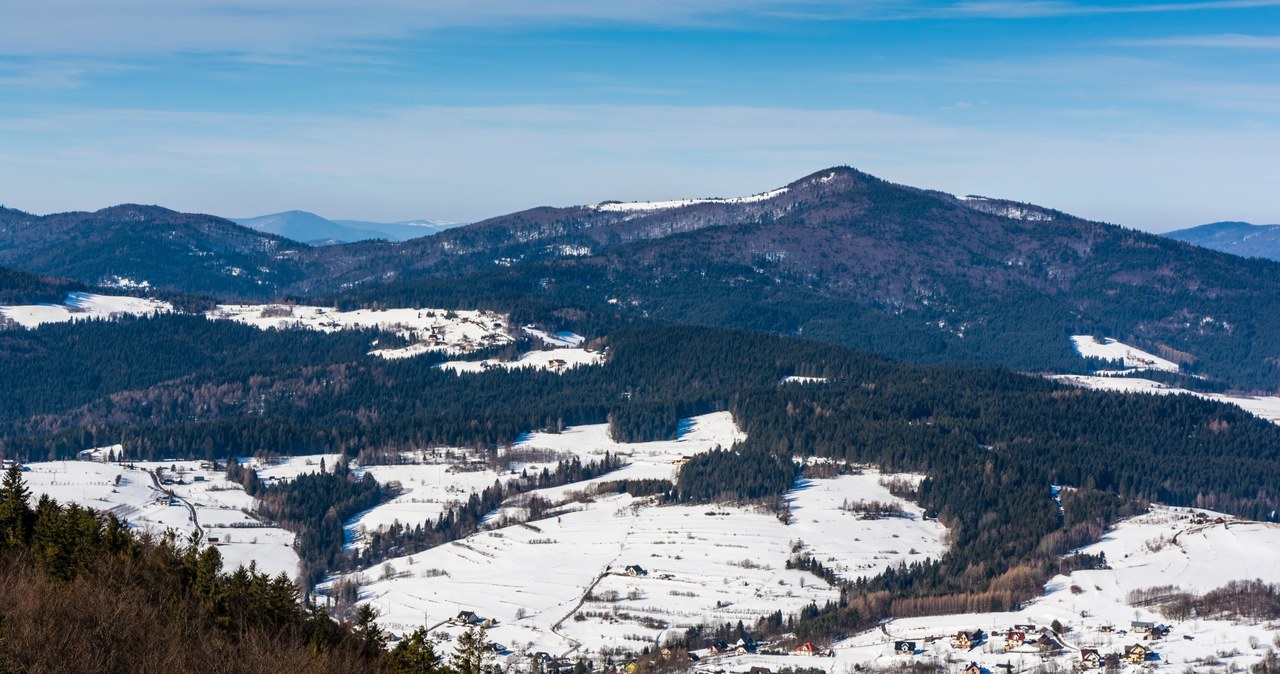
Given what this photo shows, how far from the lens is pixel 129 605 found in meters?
53.2

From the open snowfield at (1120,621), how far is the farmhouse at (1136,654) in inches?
30.7

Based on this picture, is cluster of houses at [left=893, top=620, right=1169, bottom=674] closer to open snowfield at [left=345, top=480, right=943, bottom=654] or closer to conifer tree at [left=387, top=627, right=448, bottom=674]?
open snowfield at [left=345, top=480, right=943, bottom=654]

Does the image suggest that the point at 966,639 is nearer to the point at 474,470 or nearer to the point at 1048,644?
the point at 1048,644

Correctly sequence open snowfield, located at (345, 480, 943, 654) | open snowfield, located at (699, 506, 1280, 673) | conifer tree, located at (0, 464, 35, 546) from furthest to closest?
open snowfield, located at (345, 480, 943, 654) → open snowfield, located at (699, 506, 1280, 673) → conifer tree, located at (0, 464, 35, 546)

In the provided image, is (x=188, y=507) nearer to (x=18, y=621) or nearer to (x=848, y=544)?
(x=848, y=544)

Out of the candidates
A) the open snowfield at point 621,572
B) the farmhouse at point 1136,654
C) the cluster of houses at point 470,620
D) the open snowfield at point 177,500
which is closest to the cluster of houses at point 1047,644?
the farmhouse at point 1136,654

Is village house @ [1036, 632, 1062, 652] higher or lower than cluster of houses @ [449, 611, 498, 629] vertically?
higher

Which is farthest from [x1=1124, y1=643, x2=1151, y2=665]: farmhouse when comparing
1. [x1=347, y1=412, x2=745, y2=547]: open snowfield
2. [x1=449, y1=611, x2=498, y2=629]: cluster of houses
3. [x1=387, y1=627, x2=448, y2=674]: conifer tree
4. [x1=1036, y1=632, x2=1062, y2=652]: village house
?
[x1=347, y1=412, x2=745, y2=547]: open snowfield

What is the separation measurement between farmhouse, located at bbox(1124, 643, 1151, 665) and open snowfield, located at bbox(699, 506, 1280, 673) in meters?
0.78

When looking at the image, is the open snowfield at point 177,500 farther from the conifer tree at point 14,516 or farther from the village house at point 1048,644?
the village house at point 1048,644

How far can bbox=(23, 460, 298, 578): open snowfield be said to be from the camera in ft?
456

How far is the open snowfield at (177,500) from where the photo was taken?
139125 millimetres

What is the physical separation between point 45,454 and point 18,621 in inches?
6143

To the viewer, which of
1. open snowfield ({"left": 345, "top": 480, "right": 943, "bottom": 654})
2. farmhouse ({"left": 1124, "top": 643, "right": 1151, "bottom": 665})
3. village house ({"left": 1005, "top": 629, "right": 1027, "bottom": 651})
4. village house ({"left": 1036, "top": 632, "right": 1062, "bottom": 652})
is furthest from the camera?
open snowfield ({"left": 345, "top": 480, "right": 943, "bottom": 654})
